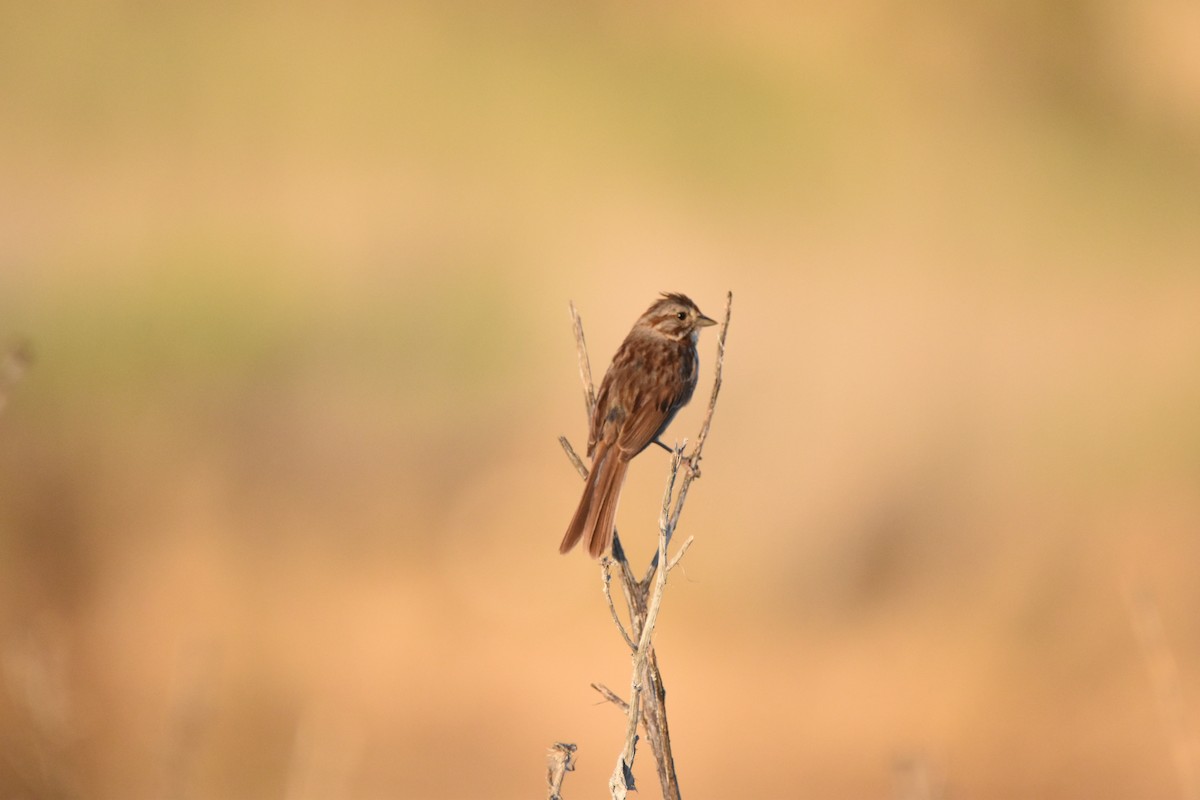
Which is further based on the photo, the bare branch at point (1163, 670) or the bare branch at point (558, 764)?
the bare branch at point (1163, 670)

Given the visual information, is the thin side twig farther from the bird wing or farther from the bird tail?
the bird wing

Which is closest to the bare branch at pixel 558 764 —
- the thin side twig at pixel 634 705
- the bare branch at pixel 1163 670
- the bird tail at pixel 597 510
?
the thin side twig at pixel 634 705

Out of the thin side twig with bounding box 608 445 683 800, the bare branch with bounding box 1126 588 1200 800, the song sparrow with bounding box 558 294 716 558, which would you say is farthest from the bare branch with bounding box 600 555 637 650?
the bare branch with bounding box 1126 588 1200 800

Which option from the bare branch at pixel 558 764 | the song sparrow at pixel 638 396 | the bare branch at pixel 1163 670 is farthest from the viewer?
the song sparrow at pixel 638 396

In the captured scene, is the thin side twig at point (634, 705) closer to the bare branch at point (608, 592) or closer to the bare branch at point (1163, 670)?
the bare branch at point (608, 592)

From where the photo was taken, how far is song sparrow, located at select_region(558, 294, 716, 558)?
4.75m

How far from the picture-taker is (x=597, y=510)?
4.70 m

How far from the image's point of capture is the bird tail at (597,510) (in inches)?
175

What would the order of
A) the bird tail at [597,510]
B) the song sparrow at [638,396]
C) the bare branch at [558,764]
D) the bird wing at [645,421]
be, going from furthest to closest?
1. the bird wing at [645,421]
2. the song sparrow at [638,396]
3. the bird tail at [597,510]
4. the bare branch at [558,764]

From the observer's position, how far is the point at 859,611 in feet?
36.1

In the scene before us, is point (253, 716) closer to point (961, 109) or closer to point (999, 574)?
point (999, 574)

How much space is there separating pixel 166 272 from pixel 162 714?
17.7 feet

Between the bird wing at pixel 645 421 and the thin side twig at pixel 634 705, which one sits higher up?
the bird wing at pixel 645 421

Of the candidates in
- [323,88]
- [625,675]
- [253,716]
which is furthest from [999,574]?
[323,88]
